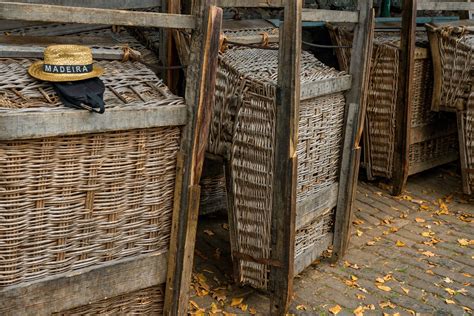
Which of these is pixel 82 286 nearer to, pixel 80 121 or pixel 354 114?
pixel 80 121

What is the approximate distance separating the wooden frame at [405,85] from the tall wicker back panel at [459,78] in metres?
0.28

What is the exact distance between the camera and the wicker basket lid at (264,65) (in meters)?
3.91

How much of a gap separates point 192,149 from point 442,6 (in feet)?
13.5

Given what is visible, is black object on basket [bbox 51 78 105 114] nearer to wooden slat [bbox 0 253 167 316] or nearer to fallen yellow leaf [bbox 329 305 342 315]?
wooden slat [bbox 0 253 167 316]

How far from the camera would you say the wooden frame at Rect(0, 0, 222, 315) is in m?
2.71

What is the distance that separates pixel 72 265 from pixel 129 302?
46 cm

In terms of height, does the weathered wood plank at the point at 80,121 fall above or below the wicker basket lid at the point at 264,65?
below

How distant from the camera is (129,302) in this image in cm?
328

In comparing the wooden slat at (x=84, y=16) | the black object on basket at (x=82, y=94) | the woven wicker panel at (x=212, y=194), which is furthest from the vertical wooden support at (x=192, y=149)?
the woven wicker panel at (x=212, y=194)

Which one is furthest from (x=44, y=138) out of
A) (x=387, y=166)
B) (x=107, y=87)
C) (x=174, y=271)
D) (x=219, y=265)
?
(x=387, y=166)

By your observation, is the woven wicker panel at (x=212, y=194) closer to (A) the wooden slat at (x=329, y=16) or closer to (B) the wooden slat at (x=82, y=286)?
(A) the wooden slat at (x=329, y=16)

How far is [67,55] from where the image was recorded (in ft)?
9.52

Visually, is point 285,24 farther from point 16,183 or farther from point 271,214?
point 16,183

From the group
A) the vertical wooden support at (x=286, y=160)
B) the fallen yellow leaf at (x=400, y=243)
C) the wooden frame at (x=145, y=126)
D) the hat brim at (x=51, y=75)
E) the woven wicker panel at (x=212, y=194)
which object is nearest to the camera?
the wooden frame at (x=145, y=126)
